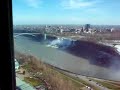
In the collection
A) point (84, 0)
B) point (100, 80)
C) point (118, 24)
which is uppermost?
point (84, 0)

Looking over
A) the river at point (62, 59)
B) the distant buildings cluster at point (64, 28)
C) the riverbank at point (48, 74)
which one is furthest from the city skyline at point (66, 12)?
the riverbank at point (48, 74)

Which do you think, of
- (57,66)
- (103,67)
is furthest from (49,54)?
(103,67)

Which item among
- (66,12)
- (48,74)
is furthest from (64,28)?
(48,74)

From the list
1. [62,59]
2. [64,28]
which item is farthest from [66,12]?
[62,59]

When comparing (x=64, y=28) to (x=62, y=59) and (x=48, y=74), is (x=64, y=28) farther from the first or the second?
(x=48, y=74)

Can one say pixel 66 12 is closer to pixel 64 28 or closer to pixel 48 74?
pixel 64 28

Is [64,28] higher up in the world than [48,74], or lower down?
higher up

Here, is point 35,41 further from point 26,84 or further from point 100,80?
point 100,80
